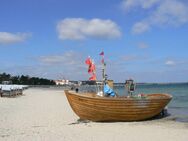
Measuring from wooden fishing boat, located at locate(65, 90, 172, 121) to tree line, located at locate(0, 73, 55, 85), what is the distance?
100927mm

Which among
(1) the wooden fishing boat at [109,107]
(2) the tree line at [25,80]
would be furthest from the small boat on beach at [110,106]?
(2) the tree line at [25,80]

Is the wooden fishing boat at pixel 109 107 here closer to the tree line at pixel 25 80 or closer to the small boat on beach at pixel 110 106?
the small boat on beach at pixel 110 106

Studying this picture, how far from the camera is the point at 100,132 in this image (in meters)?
13.2

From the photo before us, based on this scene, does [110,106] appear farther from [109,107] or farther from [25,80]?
[25,80]

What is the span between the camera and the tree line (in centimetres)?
12321

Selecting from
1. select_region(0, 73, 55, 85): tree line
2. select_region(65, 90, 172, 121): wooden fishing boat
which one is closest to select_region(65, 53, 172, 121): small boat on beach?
select_region(65, 90, 172, 121): wooden fishing boat

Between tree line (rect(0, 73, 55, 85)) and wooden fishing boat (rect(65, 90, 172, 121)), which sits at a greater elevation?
tree line (rect(0, 73, 55, 85))

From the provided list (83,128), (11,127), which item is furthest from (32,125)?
(83,128)

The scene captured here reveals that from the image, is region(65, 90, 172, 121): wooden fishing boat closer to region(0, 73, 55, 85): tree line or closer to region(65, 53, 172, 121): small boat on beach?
region(65, 53, 172, 121): small boat on beach

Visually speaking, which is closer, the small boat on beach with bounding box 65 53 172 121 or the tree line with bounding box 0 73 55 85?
the small boat on beach with bounding box 65 53 172 121

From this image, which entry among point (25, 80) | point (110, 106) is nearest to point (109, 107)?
point (110, 106)

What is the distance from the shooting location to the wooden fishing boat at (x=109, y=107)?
1628cm

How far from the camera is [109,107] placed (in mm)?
16312

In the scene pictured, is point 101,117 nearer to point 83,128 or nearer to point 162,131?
point 83,128
